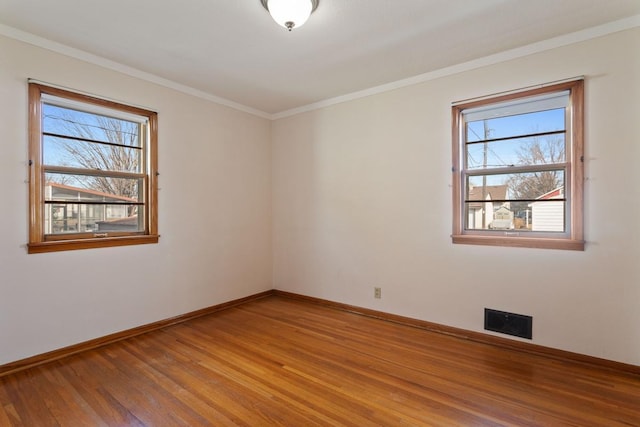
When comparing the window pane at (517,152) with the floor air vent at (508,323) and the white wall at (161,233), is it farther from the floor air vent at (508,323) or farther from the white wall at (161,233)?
the white wall at (161,233)

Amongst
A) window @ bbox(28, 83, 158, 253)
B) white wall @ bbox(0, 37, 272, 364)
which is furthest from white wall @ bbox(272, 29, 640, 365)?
window @ bbox(28, 83, 158, 253)

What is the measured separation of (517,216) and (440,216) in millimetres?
651

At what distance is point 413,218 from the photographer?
3.31 metres

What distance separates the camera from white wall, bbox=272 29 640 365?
2359 mm

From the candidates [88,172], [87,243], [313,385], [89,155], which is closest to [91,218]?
[87,243]

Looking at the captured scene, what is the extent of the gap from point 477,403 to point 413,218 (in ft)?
5.75

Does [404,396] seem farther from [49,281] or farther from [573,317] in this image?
[49,281]

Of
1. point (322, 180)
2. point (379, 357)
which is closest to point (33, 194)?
point (322, 180)

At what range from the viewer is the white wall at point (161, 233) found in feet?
7.89

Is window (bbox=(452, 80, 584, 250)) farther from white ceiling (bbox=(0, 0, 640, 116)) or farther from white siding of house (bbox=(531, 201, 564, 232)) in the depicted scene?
white ceiling (bbox=(0, 0, 640, 116))

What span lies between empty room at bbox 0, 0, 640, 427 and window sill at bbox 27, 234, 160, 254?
0.02 metres

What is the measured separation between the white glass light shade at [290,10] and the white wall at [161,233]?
1.88 metres

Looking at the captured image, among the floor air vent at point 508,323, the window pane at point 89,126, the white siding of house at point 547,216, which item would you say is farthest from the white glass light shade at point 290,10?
the floor air vent at point 508,323

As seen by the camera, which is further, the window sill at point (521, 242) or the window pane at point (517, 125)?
the window pane at point (517, 125)
